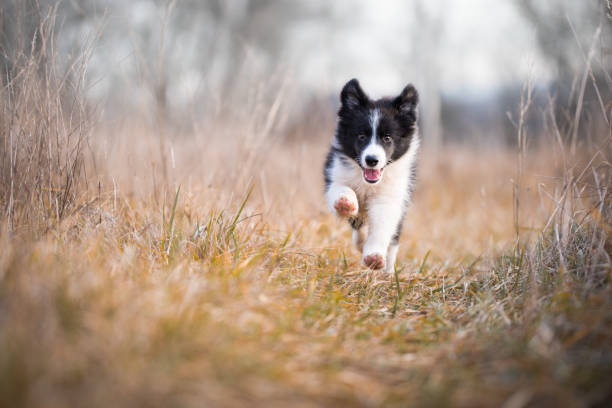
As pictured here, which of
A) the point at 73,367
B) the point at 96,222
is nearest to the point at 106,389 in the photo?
the point at 73,367

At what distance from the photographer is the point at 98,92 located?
10.9 ft

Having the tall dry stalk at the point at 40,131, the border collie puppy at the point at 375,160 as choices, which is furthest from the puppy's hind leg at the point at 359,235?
the tall dry stalk at the point at 40,131

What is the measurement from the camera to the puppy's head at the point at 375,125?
3.37 m

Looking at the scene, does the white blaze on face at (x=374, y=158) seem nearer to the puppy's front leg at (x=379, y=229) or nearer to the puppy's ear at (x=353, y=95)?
the puppy's front leg at (x=379, y=229)

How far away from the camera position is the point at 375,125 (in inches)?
134

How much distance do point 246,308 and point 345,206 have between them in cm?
128

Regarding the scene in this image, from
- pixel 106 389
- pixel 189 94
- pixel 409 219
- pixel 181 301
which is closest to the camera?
pixel 106 389

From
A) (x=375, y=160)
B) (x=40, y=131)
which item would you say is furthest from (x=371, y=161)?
(x=40, y=131)

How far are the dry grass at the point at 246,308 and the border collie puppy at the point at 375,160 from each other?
44 cm

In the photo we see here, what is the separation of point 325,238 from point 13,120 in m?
2.73

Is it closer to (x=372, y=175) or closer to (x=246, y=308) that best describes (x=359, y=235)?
(x=372, y=175)

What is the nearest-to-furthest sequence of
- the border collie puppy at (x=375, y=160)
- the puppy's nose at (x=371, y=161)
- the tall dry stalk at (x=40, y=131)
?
the tall dry stalk at (x=40, y=131) < the puppy's nose at (x=371, y=161) < the border collie puppy at (x=375, y=160)

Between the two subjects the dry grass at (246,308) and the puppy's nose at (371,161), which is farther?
the puppy's nose at (371,161)

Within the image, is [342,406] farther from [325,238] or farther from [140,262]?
[325,238]
